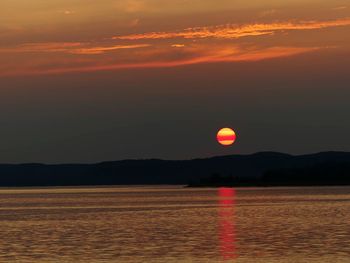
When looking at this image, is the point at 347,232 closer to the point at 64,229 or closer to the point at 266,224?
the point at 266,224

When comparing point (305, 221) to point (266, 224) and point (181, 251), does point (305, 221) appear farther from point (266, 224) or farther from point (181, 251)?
point (181, 251)

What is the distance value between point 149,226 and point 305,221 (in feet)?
54.4

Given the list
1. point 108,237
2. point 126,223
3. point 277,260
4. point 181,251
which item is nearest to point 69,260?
point 181,251

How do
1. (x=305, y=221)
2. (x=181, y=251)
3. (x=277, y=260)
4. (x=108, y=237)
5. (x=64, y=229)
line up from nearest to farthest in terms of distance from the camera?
1. (x=277, y=260)
2. (x=181, y=251)
3. (x=108, y=237)
4. (x=64, y=229)
5. (x=305, y=221)

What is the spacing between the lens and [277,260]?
192 ft

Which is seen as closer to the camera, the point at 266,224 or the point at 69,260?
the point at 69,260

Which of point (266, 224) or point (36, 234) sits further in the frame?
point (266, 224)

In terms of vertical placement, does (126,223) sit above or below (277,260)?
above

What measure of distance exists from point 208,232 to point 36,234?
14.8 m

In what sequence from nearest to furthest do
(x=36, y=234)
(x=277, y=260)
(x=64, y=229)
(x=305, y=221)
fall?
(x=277, y=260) < (x=36, y=234) < (x=64, y=229) < (x=305, y=221)

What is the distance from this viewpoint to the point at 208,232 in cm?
8425

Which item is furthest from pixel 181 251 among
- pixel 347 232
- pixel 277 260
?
pixel 347 232

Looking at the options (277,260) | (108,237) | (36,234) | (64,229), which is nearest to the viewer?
(277,260)

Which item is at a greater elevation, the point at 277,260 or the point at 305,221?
the point at 305,221
